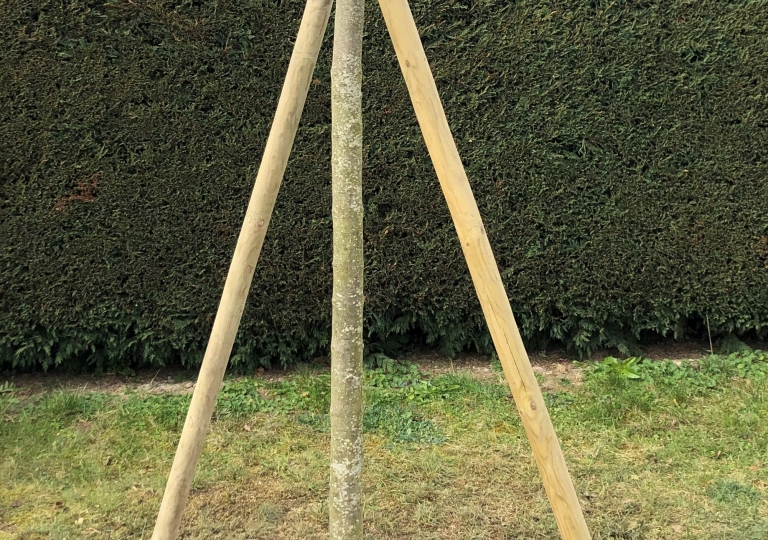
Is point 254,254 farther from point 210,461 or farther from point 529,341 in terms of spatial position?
point 529,341

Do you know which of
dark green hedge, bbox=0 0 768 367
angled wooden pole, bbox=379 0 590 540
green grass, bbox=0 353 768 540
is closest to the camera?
angled wooden pole, bbox=379 0 590 540

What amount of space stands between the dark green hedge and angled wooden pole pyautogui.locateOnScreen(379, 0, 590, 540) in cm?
232

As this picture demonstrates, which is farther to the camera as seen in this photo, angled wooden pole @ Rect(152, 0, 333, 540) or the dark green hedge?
the dark green hedge

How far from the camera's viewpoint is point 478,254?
1.97m

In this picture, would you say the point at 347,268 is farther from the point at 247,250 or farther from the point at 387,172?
the point at 387,172

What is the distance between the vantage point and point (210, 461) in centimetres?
342

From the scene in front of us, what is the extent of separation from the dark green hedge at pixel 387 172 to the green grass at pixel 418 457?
19.7 inches

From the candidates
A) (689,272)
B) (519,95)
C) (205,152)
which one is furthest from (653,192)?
(205,152)

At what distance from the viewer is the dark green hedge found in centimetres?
407

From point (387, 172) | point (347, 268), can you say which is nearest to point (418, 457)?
point (347, 268)

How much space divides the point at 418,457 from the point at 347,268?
1.75m

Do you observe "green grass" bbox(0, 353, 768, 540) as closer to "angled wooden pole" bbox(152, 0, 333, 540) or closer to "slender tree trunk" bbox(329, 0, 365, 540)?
"angled wooden pole" bbox(152, 0, 333, 540)

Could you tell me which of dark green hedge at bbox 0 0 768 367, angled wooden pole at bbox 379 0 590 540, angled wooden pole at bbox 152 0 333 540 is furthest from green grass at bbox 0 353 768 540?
angled wooden pole at bbox 379 0 590 540

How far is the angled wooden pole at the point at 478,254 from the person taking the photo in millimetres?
1942
